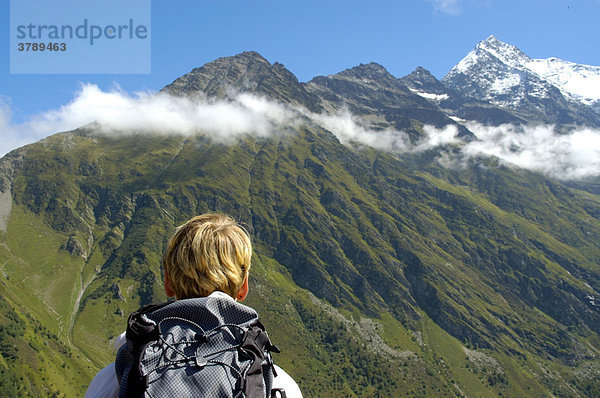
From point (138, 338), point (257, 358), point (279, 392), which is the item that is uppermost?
point (138, 338)

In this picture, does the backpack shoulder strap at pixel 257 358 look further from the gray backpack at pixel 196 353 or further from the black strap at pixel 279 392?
the black strap at pixel 279 392

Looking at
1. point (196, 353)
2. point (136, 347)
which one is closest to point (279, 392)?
point (196, 353)

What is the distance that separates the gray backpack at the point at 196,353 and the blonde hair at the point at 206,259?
0.65 meters

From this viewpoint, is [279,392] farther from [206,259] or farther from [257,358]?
[206,259]

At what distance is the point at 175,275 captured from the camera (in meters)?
4.86

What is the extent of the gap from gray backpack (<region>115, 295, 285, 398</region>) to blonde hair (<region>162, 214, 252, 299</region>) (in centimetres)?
65

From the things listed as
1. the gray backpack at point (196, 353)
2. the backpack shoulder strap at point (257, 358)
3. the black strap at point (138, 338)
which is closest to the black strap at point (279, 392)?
the gray backpack at point (196, 353)

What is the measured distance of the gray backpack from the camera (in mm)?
3639

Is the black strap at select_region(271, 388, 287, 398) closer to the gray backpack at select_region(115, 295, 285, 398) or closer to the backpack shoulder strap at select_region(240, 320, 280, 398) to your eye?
the gray backpack at select_region(115, 295, 285, 398)

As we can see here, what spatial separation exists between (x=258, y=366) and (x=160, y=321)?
991 millimetres

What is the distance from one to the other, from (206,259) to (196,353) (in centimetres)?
116

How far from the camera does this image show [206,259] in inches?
186

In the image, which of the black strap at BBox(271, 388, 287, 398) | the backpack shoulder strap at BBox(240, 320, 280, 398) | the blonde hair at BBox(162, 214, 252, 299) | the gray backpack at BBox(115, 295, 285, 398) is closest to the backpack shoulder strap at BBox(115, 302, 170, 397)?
the gray backpack at BBox(115, 295, 285, 398)

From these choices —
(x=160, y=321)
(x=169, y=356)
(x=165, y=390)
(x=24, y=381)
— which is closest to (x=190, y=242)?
(x=160, y=321)
